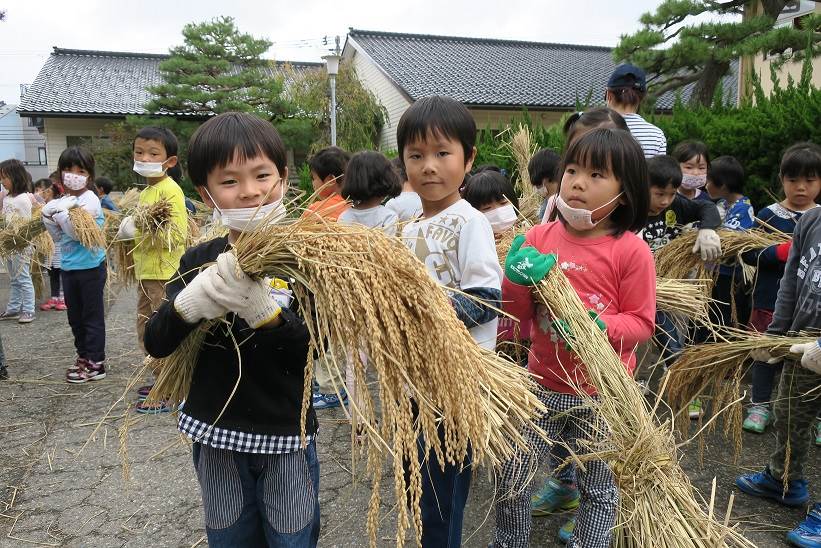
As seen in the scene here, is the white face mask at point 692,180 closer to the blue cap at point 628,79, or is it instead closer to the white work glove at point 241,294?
the blue cap at point 628,79

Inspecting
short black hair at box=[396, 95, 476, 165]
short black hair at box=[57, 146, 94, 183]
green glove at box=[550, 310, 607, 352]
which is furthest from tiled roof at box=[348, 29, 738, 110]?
green glove at box=[550, 310, 607, 352]

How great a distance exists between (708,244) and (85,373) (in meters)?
4.24

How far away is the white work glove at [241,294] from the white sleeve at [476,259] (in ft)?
2.01

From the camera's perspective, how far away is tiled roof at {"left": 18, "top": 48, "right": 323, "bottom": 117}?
19.9 metres

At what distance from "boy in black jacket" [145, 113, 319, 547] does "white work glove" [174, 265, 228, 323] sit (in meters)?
0.13

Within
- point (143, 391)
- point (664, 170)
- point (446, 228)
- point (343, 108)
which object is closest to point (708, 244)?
point (664, 170)

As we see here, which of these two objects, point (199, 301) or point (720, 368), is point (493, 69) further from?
point (199, 301)

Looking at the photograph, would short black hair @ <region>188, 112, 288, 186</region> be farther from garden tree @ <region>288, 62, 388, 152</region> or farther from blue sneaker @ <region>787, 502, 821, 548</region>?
garden tree @ <region>288, 62, 388, 152</region>

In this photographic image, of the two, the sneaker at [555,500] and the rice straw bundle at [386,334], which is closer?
the rice straw bundle at [386,334]

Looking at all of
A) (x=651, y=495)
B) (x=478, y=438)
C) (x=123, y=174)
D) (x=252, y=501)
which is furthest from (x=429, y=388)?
(x=123, y=174)

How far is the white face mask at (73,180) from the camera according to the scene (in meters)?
4.27

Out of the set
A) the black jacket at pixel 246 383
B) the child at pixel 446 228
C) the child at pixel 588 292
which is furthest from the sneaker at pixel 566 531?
the black jacket at pixel 246 383

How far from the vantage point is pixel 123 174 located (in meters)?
17.0

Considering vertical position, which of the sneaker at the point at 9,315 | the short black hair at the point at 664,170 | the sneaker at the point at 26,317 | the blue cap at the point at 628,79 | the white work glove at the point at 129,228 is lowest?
the sneaker at the point at 9,315
